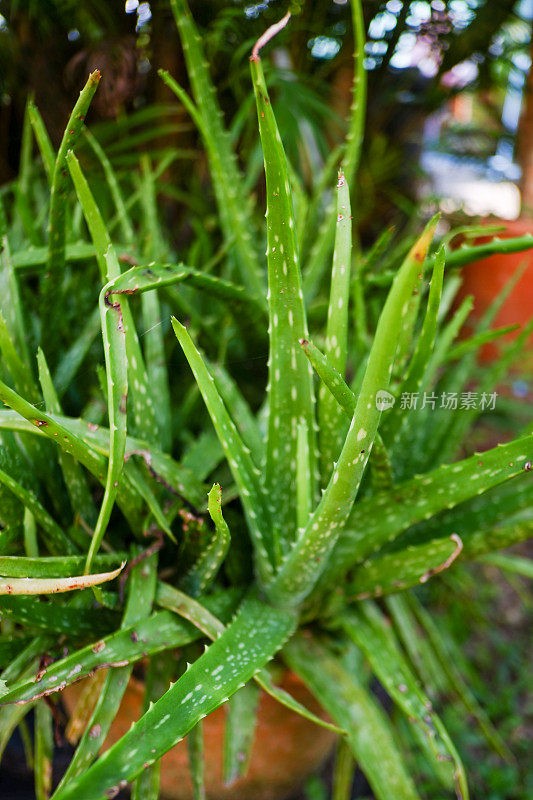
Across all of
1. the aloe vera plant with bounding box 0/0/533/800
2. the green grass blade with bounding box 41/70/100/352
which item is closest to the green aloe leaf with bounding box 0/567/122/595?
the aloe vera plant with bounding box 0/0/533/800

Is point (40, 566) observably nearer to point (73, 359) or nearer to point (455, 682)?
point (73, 359)

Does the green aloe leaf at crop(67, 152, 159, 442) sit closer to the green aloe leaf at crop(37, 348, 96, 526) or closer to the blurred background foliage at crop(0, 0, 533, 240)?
the green aloe leaf at crop(37, 348, 96, 526)

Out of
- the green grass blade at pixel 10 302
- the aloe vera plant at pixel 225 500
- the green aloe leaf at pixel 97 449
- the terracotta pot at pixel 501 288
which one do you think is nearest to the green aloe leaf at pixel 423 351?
the aloe vera plant at pixel 225 500

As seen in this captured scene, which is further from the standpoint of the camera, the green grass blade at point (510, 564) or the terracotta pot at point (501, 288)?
the terracotta pot at point (501, 288)

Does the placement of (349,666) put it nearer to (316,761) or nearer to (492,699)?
(316,761)

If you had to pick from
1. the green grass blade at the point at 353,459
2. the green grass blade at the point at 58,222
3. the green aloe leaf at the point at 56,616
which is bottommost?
the green aloe leaf at the point at 56,616

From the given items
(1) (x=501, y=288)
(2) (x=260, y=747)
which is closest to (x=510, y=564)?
(2) (x=260, y=747)

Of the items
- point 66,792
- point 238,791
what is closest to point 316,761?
point 238,791

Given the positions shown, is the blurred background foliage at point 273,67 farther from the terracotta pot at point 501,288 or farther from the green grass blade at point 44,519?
the green grass blade at point 44,519
